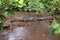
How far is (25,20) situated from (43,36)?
1.51 meters

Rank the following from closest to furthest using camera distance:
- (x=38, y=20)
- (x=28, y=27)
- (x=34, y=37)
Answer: (x=34, y=37) → (x=28, y=27) → (x=38, y=20)

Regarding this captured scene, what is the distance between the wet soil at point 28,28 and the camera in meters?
4.29

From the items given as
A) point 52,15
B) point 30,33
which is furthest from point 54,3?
point 30,33

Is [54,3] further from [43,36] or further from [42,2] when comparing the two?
[43,36]

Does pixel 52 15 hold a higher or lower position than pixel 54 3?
lower

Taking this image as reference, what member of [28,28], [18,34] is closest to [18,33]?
[18,34]

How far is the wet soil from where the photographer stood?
429cm

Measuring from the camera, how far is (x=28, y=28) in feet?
16.0

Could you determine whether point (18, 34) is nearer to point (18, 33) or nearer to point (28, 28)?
point (18, 33)

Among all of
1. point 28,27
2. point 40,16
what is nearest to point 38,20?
point 40,16

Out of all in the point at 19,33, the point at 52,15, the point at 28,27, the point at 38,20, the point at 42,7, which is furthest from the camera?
the point at 42,7

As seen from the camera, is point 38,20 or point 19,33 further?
point 38,20

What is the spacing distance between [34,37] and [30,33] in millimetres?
278

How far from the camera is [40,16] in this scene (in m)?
5.98
